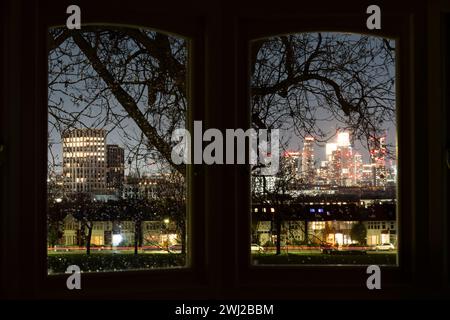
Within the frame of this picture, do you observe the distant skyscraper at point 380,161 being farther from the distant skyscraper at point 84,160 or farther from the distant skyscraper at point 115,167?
the distant skyscraper at point 84,160

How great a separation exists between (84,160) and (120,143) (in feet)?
0.74

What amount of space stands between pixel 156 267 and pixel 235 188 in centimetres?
65

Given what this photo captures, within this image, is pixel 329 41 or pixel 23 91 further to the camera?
pixel 329 41

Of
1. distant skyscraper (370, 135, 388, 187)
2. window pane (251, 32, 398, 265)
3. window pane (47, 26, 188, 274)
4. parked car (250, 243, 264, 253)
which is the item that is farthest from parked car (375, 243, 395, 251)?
window pane (47, 26, 188, 274)

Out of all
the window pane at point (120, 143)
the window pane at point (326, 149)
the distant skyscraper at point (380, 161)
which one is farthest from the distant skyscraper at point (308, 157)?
the window pane at point (120, 143)

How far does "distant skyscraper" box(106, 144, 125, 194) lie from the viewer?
3.56 meters

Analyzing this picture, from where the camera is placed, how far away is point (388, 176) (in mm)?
3545

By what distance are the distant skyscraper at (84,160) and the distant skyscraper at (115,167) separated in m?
0.02

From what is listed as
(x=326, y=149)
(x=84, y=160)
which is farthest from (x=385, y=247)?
(x=84, y=160)

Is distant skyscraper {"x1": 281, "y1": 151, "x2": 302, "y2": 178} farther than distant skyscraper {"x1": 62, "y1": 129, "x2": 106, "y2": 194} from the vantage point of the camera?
Yes

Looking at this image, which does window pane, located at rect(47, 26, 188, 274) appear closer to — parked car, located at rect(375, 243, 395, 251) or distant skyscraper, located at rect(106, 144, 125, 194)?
distant skyscraper, located at rect(106, 144, 125, 194)
